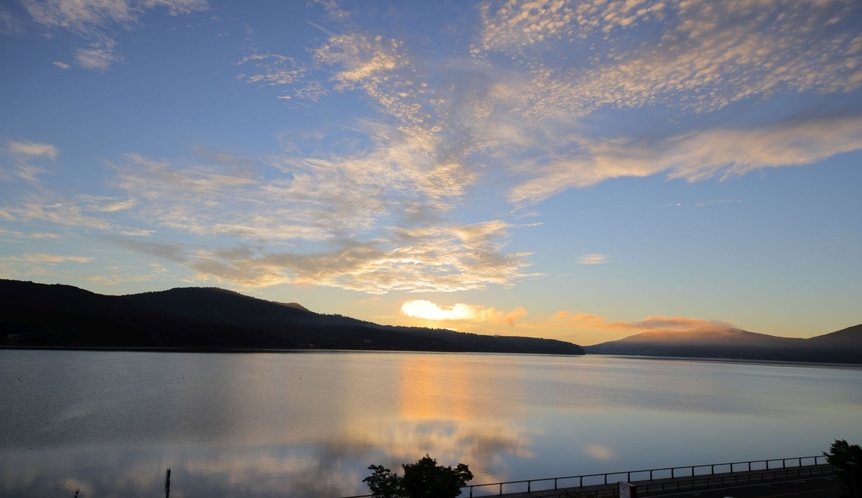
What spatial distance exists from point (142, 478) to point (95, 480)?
336 cm

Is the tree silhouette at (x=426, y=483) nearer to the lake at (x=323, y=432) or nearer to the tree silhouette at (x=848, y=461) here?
the tree silhouette at (x=848, y=461)

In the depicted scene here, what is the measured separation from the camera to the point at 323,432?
216 feet

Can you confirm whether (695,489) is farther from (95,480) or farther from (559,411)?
(559,411)

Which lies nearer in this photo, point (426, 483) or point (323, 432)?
point (426, 483)

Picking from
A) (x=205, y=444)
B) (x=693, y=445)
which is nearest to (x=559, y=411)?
(x=693, y=445)

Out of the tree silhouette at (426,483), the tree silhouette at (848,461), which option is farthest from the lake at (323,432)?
the tree silhouette at (848,461)

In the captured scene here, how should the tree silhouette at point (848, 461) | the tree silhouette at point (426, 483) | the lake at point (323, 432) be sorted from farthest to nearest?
1. the lake at point (323, 432)
2. the tree silhouette at point (848, 461)
3. the tree silhouette at point (426, 483)

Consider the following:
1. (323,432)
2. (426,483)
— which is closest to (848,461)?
(426,483)

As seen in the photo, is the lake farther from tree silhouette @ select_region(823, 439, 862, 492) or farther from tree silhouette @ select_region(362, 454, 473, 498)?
tree silhouette @ select_region(823, 439, 862, 492)

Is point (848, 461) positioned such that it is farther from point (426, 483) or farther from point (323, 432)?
point (323, 432)

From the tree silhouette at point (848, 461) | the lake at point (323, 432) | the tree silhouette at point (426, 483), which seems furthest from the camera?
the lake at point (323, 432)

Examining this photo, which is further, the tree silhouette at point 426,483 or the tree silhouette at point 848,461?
the tree silhouette at point 848,461

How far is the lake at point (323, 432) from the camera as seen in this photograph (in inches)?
1736

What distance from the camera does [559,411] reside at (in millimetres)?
95438
